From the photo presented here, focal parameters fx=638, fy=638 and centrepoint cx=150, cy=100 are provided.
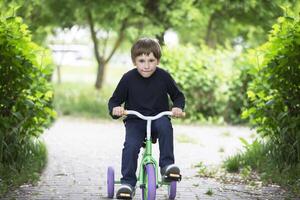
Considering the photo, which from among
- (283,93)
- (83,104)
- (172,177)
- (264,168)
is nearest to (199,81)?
(83,104)

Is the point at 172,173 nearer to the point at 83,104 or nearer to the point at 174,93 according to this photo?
the point at 174,93

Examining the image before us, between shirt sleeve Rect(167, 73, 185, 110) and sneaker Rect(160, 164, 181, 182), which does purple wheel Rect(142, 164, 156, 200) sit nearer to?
sneaker Rect(160, 164, 181, 182)

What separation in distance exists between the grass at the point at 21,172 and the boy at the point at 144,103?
1418 millimetres

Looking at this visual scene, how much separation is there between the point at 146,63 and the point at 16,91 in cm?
209

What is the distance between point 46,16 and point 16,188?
10.2 m

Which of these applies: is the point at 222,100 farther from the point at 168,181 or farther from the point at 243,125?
the point at 168,181

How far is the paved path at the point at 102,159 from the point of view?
6588 mm

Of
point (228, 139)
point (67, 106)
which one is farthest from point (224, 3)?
point (67, 106)

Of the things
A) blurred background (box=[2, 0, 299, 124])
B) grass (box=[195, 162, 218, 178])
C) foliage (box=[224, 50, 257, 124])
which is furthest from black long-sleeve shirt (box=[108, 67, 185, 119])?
foliage (box=[224, 50, 257, 124])

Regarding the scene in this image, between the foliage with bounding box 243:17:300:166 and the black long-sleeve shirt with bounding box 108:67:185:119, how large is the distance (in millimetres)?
1680

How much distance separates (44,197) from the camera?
6285 millimetres

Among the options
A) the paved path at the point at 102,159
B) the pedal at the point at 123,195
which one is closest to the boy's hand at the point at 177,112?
the pedal at the point at 123,195

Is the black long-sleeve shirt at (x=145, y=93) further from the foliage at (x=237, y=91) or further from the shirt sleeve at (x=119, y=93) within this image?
the foliage at (x=237, y=91)

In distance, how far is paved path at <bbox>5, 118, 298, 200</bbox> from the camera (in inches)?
259
